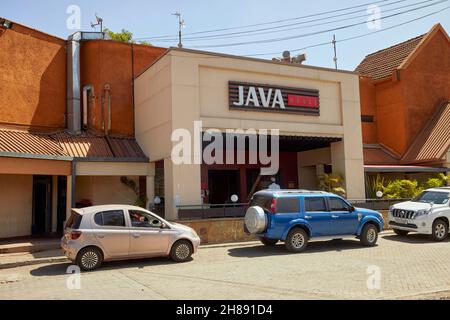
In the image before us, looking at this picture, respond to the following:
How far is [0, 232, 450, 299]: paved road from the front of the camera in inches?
304

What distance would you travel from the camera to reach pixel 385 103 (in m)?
24.6

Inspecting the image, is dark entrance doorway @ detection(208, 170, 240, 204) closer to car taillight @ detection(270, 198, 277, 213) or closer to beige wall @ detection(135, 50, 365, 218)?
beige wall @ detection(135, 50, 365, 218)

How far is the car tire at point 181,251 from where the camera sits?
1149 centimetres

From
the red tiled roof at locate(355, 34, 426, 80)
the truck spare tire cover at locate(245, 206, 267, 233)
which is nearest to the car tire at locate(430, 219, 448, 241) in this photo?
the truck spare tire cover at locate(245, 206, 267, 233)

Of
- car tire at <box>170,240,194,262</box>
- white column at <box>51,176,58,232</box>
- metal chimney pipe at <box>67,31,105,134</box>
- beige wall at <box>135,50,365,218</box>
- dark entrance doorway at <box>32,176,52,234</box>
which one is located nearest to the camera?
car tire at <box>170,240,194,262</box>

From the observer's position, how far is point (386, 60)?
26.4 m

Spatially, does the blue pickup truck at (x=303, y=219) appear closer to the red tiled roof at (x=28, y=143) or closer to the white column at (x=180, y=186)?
the white column at (x=180, y=186)

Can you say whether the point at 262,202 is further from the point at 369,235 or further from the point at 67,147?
the point at 67,147

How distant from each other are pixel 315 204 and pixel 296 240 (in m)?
1.35

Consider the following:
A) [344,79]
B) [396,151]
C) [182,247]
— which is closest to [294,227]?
[182,247]

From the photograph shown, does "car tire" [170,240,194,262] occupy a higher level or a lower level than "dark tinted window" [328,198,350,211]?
lower

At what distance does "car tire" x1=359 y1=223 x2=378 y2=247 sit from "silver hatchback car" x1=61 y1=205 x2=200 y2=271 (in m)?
5.70

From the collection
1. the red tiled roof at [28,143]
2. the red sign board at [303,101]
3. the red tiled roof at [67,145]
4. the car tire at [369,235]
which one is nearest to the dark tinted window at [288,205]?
the car tire at [369,235]

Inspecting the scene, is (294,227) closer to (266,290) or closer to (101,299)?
(266,290)
